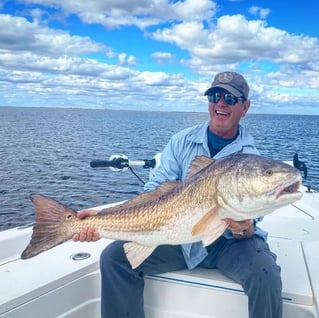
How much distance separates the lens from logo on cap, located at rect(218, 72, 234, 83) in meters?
4.32

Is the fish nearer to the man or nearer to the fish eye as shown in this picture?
the fish eye

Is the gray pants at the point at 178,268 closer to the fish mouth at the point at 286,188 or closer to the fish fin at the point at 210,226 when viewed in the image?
the fish fin at the point at 210,226

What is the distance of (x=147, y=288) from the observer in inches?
160

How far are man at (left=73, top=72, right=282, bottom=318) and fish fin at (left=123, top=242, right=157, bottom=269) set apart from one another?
241mm

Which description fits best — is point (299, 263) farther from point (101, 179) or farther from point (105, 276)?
point (101, 179)

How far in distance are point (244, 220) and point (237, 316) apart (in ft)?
3.30

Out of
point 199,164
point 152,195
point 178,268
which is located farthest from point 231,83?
point 178,268

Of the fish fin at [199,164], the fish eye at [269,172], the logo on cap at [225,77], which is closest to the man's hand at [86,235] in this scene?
the fish fin at [199,164]

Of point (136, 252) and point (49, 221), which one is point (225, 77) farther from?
point (49, 221)

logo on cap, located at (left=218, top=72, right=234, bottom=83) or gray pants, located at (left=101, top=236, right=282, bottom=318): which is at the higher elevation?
logo on cap, located at (left=218, top=72, right=234, bottom=83)

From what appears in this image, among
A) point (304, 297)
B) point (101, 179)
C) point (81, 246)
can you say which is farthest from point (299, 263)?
point (101, 179)

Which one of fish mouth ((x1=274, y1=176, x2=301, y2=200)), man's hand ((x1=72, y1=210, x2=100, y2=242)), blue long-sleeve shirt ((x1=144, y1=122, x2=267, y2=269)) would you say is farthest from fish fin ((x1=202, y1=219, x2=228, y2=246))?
blue long-sleeve shirt ((x1=144, y1=122, x2=267, y2=269))

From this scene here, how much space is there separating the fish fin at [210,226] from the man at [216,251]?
0.14m

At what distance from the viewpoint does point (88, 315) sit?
4109 millimetres
